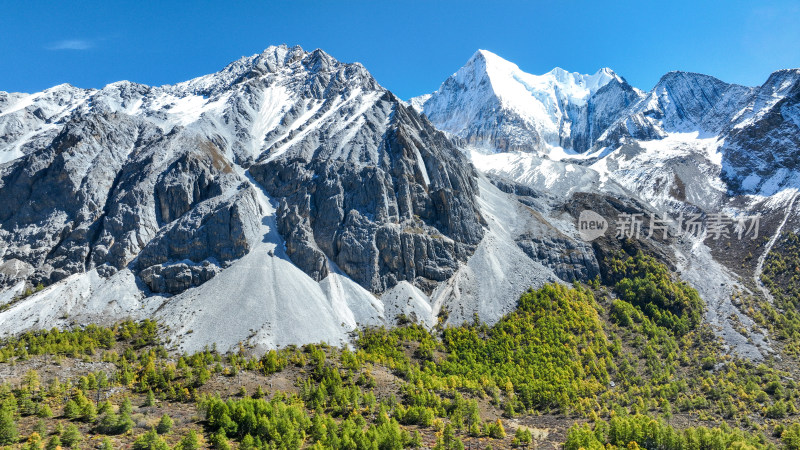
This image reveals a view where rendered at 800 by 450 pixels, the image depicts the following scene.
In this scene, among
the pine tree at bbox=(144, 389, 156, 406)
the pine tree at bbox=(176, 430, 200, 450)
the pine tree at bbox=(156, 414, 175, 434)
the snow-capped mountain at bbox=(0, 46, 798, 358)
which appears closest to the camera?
the pine tree at bbox=(176, 430, 200, 450)

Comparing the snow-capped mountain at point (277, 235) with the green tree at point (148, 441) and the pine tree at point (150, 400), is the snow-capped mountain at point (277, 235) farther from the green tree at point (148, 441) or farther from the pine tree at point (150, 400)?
the green tree at point (148, 441)

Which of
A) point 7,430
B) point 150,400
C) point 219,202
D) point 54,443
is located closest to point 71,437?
point 54,443

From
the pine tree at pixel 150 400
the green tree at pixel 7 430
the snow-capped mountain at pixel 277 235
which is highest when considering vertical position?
the snow-capped mountain at pixel 277 235

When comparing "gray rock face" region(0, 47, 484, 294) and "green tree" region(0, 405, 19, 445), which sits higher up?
"gray rock face" region(0, 47, 484, 294)

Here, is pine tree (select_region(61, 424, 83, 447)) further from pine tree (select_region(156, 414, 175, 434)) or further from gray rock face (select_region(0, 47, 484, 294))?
gray rock face (select_region(0, 47, 484, 294))

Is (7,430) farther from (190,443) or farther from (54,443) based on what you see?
(190,443)

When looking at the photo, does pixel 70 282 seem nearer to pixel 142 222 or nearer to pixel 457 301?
pixel 142 222

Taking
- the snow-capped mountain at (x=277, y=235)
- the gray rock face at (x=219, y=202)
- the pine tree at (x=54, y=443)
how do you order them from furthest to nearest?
the gray rock face at (x=219, y=202), the snow-capped mountain at (x=277, y=235), the pine tree at (x=54, y=443)

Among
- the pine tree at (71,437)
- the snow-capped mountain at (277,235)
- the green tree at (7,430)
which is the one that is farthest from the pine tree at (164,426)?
the snow-capped mountain at (277,235)

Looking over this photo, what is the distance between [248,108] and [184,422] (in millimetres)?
155479

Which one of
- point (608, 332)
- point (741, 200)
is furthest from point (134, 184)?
point (741, 200)

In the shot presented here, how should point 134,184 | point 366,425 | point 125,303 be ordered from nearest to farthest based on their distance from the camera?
point 366,425, point 125,303, point 134,184

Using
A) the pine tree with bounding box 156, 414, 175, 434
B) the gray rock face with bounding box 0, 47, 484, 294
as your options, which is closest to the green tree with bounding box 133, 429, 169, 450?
the pine tree with bounding box 156, 414, 175, 434

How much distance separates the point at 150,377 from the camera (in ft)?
240
